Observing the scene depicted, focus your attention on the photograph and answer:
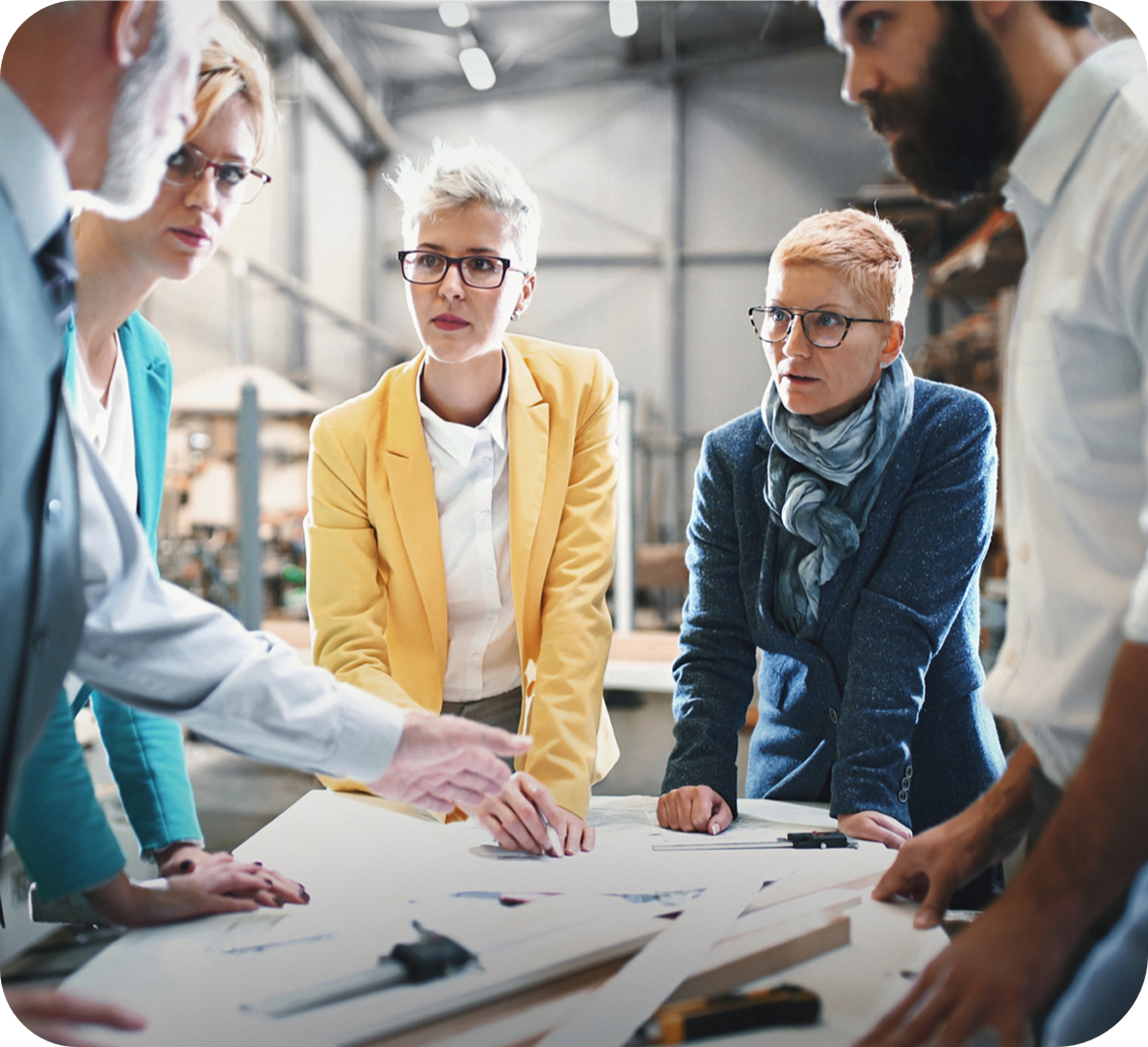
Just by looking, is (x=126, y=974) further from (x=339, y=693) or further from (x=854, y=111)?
(x=854, y=111)

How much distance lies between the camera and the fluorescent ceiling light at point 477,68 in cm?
90

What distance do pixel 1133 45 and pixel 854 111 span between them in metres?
0.22

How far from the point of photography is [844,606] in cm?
80

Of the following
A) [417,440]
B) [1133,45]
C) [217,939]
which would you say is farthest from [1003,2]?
[217,939]

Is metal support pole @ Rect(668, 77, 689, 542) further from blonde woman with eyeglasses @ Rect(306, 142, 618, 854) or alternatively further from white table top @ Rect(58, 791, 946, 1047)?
white table top @ Rect(58, 791, 946, 1047)

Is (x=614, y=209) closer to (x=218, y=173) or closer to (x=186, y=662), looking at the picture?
(x=218, y=173)

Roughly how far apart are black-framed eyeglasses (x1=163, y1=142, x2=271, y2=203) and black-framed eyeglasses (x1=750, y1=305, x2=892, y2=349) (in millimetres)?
Answer: 516

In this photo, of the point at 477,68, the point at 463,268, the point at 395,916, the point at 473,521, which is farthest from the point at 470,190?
the point at 395,916

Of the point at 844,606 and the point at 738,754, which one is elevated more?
the point at 844,606

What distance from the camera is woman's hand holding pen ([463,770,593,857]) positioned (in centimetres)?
82

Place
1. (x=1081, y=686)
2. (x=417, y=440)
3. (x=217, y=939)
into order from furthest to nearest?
(x=417, y=440), (x=217, y=939), (x=1081, y=686)

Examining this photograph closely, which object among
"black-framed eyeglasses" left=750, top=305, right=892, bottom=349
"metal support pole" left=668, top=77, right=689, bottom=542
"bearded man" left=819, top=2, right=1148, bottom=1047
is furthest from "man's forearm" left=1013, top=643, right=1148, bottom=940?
"metal support pole" left=668, top=77, right=689, bottom=542

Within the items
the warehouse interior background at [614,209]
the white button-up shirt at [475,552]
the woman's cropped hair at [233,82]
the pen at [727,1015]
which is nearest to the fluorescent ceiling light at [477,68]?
the warehouse interior background at [614,209]

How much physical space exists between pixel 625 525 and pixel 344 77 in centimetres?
59
